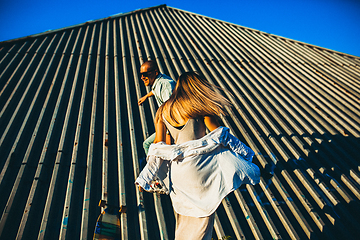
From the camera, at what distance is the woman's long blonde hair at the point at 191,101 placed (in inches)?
56.4

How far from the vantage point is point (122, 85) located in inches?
143

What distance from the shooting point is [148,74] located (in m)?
2.06

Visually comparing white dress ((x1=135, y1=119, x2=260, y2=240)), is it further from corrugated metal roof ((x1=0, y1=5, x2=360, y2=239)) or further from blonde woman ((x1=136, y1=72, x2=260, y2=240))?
corrugated metal roof ((x1=0, y1=5, x2=360, y2=239))

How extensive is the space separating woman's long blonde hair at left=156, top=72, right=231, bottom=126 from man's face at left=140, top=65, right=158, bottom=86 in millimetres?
682

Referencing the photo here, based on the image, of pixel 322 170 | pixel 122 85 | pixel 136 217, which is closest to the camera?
pixel 136 217

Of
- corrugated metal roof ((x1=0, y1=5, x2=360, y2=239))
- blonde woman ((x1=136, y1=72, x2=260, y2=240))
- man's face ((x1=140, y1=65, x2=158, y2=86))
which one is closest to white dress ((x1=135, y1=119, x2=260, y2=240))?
blonde woman ((x1=136, y1=72, x2=260, y2=240))

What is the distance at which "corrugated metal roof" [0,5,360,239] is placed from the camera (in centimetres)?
188

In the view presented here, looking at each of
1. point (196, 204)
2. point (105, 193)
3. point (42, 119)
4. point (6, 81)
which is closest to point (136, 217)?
point (105, 193)

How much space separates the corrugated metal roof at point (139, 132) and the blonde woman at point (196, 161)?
59cm

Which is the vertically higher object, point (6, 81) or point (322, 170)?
point (6, 81)

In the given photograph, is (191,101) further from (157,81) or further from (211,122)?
(157,81)

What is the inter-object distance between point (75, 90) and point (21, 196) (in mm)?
1897

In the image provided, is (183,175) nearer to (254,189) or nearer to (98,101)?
(254,189)

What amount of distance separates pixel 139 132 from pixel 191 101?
1544mm
